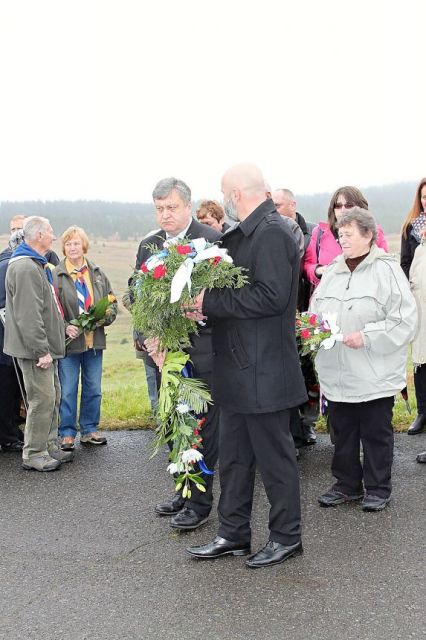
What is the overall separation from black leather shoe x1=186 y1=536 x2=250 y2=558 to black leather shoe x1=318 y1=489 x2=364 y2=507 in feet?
2.91

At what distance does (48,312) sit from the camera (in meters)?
6.29

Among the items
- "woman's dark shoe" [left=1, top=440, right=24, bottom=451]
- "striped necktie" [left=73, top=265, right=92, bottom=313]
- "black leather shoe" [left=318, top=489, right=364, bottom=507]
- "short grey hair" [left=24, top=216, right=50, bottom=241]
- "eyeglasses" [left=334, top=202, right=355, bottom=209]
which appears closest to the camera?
"black leather shoe" [left=318, top=489, right=364, bottom=507]

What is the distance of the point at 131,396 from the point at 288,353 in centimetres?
460

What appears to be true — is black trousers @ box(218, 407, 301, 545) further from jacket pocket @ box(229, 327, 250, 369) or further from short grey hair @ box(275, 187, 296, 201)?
short grey hair @ box(275, 187, 296, 201)

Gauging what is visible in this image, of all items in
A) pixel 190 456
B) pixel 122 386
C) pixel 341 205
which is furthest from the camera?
pixel 122 386

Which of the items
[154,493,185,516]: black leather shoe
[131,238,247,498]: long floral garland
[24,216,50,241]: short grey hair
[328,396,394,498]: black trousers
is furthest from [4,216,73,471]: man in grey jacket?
[328,396,394,498]: black trousers

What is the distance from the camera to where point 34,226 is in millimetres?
6273

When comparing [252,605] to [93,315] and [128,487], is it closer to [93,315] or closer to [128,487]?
[128,487]

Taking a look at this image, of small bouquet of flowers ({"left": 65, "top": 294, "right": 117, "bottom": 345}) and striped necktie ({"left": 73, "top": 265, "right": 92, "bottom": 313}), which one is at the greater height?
striped necktie ({"left": 73, "top": 265, "right": 92, "bottom": 313})

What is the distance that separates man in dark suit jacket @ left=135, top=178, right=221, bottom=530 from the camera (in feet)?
15.4

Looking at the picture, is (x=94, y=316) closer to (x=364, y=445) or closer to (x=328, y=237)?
(x=328, y=237)

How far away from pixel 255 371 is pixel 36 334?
2634 millimetres

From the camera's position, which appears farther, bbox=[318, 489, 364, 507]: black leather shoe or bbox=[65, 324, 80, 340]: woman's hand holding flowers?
bbox=[65, 324, 80, 340]: woman's hand holding flowers

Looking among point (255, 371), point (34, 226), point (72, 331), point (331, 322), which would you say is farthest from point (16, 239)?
point (255, 371)
